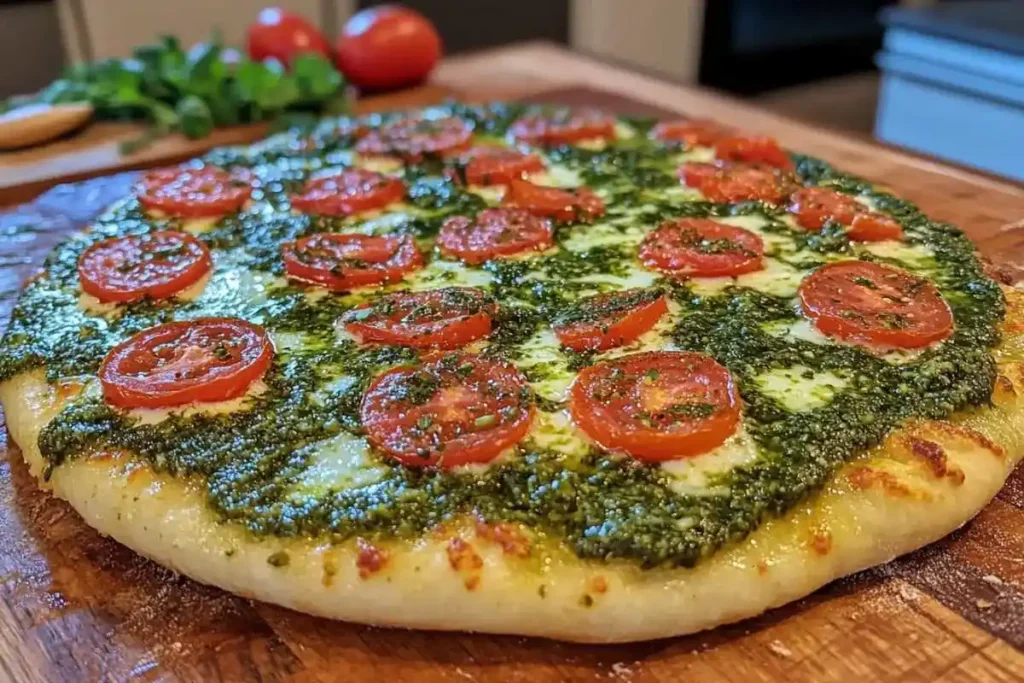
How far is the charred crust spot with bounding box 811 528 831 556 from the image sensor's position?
1.82 metres

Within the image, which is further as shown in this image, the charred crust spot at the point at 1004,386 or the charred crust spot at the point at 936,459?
the charred crust spot at the point at 1004,386

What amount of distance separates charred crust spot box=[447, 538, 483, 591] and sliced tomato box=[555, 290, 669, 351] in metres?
0.65

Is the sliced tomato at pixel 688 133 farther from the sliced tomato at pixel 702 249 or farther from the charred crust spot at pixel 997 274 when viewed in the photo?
the charred crust spot at pixel 997 274

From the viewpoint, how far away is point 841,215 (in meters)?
2.87

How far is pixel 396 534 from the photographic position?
183cm

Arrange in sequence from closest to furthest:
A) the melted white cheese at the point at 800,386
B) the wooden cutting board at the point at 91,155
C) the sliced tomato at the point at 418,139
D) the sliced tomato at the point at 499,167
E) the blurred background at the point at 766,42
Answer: the melted white cheese at the point at 800,386 < the sliced tomato at the point at 499,167 < the sliced tomato at the point at 418,139 < the wooden cutting board at the point at 91,155 < the blurred background at the point at 766,42

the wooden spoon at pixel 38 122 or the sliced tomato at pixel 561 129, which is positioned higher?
the sliced tomato at pixel 561 129

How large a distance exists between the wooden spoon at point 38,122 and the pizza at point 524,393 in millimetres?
1132

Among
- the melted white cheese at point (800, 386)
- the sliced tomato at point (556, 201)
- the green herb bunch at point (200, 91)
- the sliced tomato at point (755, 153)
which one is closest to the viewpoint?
the melted white cheese at point (800, 386)

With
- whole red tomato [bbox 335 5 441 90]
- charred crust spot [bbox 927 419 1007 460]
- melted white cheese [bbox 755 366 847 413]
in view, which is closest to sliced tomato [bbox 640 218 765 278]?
melted white cheese [bbox 755 366 847 413]

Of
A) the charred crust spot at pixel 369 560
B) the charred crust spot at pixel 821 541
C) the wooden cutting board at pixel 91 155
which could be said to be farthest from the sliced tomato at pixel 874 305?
the wooden cutting board at pixel 91 155

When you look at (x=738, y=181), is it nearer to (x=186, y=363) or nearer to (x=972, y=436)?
(x=972, y=436)

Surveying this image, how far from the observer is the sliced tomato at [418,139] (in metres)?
3.49

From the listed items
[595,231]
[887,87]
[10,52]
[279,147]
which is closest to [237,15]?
[10,52]
